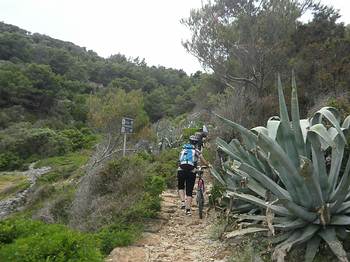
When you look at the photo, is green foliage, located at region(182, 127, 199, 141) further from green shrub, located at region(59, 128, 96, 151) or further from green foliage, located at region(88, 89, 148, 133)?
green shrub, located at region(59, 128, 96, 151)

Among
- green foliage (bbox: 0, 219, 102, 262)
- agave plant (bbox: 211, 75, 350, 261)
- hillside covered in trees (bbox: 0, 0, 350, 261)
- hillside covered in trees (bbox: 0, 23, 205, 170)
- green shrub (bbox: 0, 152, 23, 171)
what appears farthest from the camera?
hillside covered in trees (bbox: 0, 23, 205, 170)

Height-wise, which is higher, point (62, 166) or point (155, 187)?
point (62, 166)

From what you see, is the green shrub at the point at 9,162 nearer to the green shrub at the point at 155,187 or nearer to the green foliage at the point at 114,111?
the green foliage at the point at 114,111

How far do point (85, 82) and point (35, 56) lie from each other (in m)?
8.21

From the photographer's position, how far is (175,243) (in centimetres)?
667

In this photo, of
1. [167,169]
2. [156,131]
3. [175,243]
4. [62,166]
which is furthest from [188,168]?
[62,166]

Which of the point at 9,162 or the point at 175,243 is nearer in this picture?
the point at 175,243

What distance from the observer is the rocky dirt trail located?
232 inches

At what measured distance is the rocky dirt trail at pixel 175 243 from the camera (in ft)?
19.3

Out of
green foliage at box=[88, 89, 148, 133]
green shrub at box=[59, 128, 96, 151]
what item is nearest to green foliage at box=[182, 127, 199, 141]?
green foliage at box=[88, 89, 148, 133]

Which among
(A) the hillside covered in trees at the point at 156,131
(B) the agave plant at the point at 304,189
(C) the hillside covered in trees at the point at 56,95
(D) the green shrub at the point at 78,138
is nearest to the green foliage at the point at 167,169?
(A) the hillside covered in trees at the point at 156,131

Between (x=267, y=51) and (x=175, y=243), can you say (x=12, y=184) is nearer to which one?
(x=267, y=51)

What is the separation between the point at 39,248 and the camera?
4.96 m

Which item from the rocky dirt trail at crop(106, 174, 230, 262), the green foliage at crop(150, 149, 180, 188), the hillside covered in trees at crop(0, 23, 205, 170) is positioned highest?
the hillside covered in trees at crop(0, 23, 205, 170)
